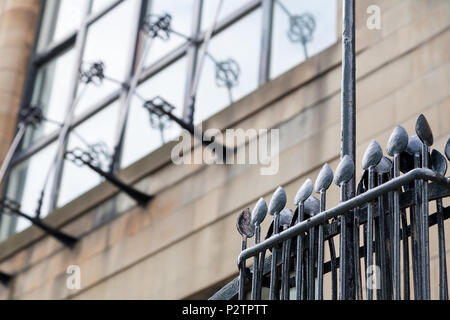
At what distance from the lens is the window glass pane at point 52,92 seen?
53.6 ft

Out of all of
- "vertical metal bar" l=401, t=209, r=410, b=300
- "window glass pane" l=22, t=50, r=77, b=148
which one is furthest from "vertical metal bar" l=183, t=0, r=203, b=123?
"vertical metal bar" l=401, t=209, r=410, b=300

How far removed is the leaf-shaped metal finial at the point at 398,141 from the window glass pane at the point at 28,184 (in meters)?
11.8

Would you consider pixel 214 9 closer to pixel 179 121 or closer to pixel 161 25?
pixel 161 25

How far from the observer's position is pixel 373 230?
12.9 ft

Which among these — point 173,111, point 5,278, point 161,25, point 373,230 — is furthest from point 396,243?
point 5,278

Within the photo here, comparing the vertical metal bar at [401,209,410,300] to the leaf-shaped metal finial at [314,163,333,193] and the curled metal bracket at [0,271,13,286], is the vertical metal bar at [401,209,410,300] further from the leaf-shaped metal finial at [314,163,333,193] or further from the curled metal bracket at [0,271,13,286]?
the curled metal bracket at [0,271,13,286]

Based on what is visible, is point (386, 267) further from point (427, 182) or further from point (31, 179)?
point (31, 179)

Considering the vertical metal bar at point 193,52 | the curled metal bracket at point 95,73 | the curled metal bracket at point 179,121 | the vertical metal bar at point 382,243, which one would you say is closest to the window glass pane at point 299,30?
the curled metal bracket at point 179,121

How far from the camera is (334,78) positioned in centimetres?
1059

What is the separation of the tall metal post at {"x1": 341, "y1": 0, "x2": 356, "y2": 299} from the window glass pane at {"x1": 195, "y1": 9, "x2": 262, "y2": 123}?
758cm

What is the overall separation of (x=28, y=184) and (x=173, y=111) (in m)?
3.69

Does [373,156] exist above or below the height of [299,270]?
above

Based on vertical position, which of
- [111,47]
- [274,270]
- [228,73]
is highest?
[111,47]

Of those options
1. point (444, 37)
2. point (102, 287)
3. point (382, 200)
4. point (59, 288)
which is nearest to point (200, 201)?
point (102, 287)
